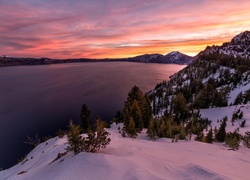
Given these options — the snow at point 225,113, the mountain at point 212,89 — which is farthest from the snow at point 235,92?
the snow at point 225,113

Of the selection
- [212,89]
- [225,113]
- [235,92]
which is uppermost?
[212,89]

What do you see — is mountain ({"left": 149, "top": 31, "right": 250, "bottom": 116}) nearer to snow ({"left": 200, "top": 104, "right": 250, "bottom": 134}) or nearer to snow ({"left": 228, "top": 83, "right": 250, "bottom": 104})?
snow ({"left": 228, "top": 83, "right": 250, "bottom": 104})

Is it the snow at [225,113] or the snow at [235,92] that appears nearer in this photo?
the snow at [225,113]

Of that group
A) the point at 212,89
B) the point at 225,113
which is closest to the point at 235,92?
the point at 212,89

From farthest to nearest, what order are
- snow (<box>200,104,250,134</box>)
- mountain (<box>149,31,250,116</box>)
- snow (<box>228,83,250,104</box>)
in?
1. snow (<box>228,83,250,104</box>)
2. mountain (<box>149,31,250,116</box>)
3. snow (<box>200,104,250,134</box>)

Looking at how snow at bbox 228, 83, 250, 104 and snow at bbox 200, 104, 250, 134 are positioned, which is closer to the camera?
snow at bbox 200, 104, 250, 134

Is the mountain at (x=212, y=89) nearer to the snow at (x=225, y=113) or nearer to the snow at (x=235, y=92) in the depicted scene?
the snow at (x=235, y=92)

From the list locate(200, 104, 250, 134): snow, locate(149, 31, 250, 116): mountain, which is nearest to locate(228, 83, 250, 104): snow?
locate(149, 31, 250, 116): mountain

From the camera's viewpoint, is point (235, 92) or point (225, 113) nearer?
point (225, 113)

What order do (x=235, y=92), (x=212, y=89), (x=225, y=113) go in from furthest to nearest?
(x=235, y=92) → (x=212, y=89) → (x=225, y=113)

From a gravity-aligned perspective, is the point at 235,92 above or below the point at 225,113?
below

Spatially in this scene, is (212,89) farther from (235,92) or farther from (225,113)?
(225,113)

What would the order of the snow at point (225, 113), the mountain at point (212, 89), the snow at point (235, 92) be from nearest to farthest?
1. the snow at point (225, 113)
2. the mountain at point (212, 89)
3. the snow at point (235, 92)

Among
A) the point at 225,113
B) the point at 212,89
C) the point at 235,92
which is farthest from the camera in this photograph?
the point at 235,92
